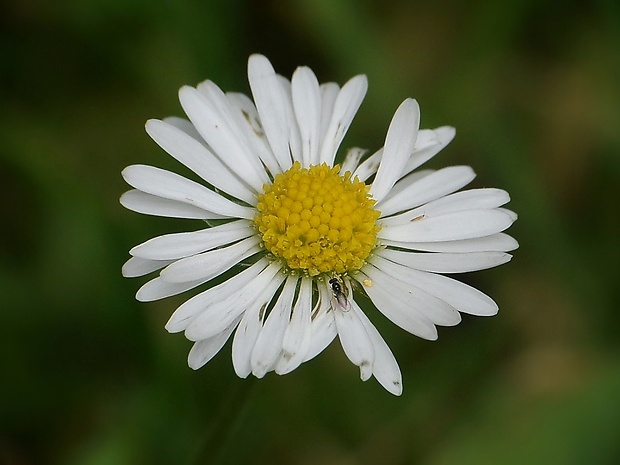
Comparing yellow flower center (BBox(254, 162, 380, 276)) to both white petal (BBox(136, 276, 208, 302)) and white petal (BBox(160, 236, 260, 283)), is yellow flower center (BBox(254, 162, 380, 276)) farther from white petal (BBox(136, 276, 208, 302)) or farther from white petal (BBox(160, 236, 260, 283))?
white petal (BBox(136, 276, 208, 302))

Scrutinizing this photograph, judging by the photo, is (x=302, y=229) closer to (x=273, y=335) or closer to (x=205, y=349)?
(x=273, y=335)

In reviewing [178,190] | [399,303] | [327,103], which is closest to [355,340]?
[399,303]

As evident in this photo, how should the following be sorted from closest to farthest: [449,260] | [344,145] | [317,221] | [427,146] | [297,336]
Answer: [297,336] → [449,260] → [317,221] → [427,146] → [344,145]

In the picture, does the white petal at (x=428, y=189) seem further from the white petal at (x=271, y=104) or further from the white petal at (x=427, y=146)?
the white petal at (x=271, y=104)

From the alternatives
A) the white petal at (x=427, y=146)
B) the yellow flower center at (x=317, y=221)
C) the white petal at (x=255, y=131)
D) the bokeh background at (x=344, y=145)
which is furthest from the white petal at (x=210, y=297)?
the bokeh background at (x=344, y=145)
